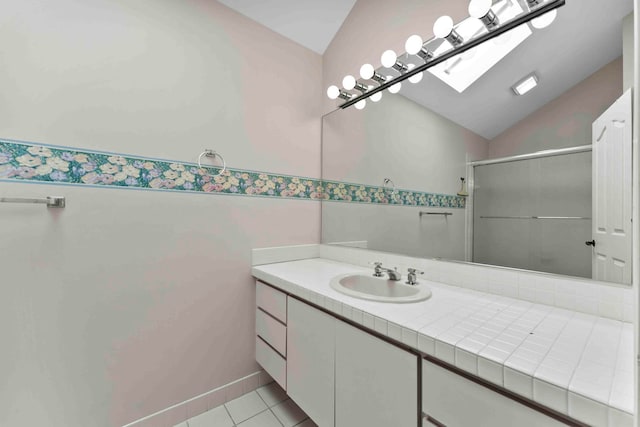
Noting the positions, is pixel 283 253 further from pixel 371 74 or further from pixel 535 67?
pixel 535 67

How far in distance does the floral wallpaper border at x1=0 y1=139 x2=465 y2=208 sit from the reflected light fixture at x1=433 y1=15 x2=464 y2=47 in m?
0.74

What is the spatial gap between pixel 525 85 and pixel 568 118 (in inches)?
8.7

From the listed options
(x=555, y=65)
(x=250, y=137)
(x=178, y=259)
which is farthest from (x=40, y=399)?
(x=555, y=65)

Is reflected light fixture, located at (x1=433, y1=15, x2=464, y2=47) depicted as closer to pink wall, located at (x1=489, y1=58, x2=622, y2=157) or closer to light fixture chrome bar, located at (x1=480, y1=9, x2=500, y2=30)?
light fixture chrome bar, located at (x1=480, y1=9, x2=500, y2=30)

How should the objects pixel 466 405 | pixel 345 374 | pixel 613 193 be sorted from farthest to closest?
pixel 345 374 → pixel 613 193 → pixel 466 405

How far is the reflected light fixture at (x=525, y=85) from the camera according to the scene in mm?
1034

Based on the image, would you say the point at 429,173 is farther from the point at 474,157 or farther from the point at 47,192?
the point at 47,192

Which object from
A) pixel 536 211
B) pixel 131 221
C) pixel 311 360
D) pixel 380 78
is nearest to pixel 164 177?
pixel 131 221

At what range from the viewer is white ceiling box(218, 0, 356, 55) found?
1605 millimetres

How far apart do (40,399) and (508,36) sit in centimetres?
251

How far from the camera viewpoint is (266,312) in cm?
153

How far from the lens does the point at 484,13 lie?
3.52ft

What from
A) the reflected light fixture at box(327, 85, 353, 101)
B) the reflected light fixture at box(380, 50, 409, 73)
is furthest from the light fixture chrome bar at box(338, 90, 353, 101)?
the reflected light fixture at box(380, 50, 409, 73)

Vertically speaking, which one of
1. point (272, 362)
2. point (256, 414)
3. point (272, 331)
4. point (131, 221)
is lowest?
point (256, 414)
